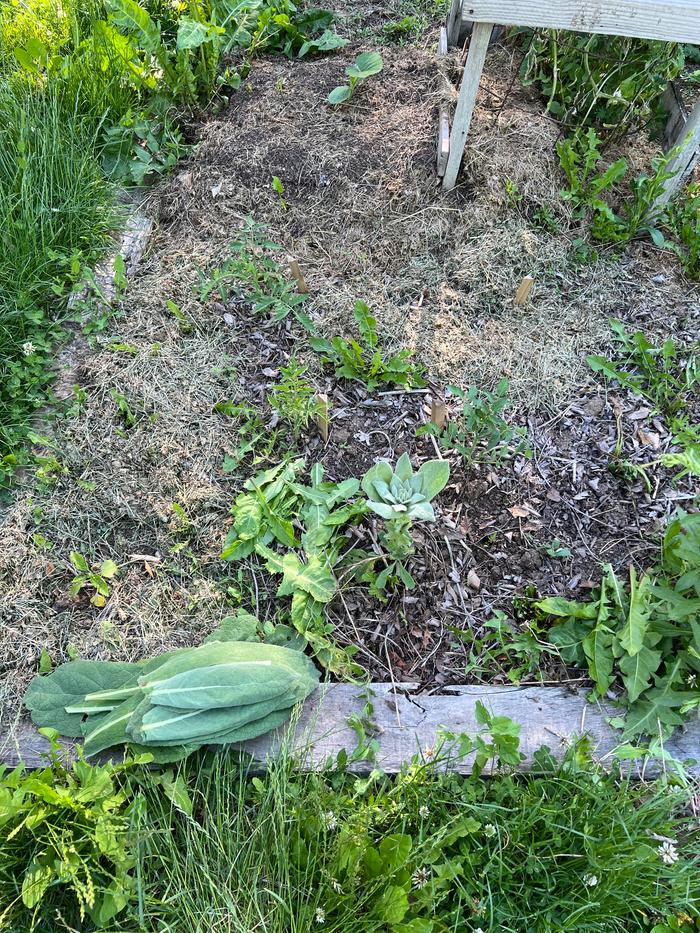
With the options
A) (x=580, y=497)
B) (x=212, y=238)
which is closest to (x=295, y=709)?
(x=580, y=497)

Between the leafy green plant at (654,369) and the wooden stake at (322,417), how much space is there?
1.08 meters

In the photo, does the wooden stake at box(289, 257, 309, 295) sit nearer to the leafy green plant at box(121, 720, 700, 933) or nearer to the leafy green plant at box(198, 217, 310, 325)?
the leafy green plant at box(198, 217, 310, 325)

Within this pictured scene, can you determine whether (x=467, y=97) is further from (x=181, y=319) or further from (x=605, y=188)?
(x=181, y=319)

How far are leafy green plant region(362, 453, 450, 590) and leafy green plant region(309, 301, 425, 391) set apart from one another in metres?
0.60

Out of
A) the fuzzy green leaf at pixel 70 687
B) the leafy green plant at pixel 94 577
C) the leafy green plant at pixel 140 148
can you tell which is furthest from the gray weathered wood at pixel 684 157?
the fuzzy green leaf at pixel 70 687

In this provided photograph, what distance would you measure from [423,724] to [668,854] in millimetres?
665

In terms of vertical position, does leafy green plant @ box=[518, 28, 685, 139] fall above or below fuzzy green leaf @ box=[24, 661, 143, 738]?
above

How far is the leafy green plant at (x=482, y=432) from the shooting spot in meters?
2.24

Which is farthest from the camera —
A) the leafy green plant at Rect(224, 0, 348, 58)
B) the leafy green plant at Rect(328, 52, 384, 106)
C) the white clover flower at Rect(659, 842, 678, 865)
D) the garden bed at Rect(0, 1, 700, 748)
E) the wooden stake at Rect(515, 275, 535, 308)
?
the leafy green plant at Rect(224, 0, 348, 58)

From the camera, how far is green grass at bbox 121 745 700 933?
150 centimetres

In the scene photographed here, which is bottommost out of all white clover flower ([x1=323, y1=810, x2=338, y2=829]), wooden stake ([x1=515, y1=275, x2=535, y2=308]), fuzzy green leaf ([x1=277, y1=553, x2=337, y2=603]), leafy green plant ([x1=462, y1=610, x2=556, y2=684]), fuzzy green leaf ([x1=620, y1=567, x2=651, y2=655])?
white clover flower ([x1=323, y1=810, x2=338, y2=829])

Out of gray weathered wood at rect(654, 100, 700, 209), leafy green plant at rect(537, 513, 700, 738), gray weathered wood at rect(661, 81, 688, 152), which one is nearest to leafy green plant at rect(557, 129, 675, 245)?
gray weathered wood at rect(654, 100, 700, 209)

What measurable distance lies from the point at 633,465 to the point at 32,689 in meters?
2.13

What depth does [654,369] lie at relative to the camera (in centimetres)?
245
